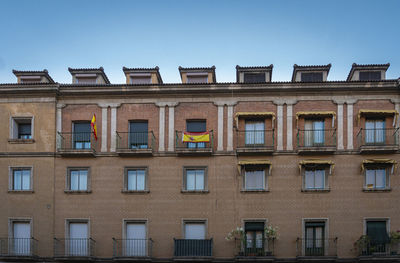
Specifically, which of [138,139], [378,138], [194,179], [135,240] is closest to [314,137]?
[378,138]

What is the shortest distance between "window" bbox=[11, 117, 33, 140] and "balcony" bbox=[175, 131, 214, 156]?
8.58 metres

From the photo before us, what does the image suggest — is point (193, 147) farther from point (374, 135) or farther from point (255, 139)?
point (374, 135)

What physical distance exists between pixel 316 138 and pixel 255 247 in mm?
6816

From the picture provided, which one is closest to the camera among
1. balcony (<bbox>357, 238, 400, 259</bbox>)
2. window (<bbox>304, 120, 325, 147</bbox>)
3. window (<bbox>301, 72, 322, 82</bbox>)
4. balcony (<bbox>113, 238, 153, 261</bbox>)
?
balcony (<bbox>357, 238, 400, 259</bbox>)

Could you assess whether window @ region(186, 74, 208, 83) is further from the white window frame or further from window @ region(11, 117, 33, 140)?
the white window frame

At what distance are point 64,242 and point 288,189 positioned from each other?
12514 mm

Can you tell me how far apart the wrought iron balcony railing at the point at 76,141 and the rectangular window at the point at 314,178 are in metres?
11.8

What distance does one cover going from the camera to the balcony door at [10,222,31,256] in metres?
26.4

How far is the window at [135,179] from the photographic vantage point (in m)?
27.0

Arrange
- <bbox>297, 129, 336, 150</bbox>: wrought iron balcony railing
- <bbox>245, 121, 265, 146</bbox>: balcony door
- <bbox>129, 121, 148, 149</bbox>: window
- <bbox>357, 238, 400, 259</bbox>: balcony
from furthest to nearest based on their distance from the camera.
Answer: <bbox>129, 121, 148, 149</bbox>: window < <bbox>245, 121, 265, 146</bbox>: balcony door < <bbox>297, 129, 336, 150</bbox>: wrought iron balcony railing < <bbox>357, 238, 400, 259</bbox>: balcony

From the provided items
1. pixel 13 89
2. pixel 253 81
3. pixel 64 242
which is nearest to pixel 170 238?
pixel 64 242

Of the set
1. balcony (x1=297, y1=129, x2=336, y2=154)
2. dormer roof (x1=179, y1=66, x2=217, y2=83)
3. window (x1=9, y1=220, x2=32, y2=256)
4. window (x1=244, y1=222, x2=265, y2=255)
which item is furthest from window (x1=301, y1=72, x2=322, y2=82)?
window (x1=9, y1=220, x2=32, y2=256)

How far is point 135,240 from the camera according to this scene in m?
26.3

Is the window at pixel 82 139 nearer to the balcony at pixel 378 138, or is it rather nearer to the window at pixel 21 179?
the window at pixel 21 179
